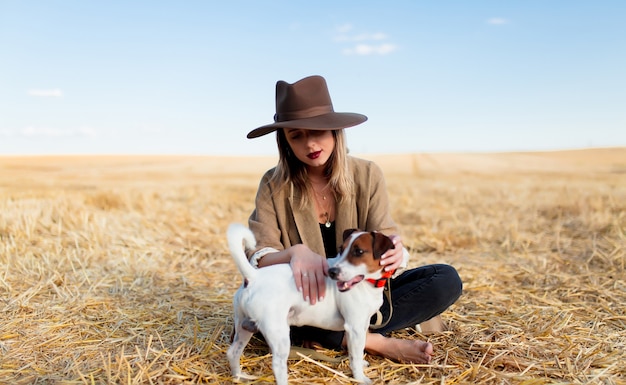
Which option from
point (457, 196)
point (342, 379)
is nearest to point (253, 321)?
point (342, 379)

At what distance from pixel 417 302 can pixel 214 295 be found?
81.9 inches

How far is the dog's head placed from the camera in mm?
2416

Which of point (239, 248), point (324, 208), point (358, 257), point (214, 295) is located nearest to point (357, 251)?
point (358, 257)

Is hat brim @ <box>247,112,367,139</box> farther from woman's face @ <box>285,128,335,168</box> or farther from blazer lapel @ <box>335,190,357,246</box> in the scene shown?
blazer lapel @ <box>335,190,357,246</box>

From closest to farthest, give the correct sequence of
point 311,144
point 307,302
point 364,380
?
point 307,302, point 364,380, point 311,144

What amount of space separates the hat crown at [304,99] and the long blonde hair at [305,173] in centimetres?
19

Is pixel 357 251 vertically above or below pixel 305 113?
below

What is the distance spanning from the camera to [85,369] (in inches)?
121

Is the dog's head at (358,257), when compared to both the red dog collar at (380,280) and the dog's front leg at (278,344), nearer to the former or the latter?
the red dog collar at (380,280)

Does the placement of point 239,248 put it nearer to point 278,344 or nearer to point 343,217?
point 278,344

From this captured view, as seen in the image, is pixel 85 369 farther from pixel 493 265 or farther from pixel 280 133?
pixel 493 265

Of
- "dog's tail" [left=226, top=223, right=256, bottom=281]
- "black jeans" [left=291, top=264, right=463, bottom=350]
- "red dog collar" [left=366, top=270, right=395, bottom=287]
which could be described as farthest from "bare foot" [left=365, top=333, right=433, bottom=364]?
"dog's tail" [left=226, top=223, right=256, bottom=281]

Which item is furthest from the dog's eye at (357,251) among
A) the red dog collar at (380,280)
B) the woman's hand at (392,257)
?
the red dog collar at (380,280)

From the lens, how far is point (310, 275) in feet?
8.55
